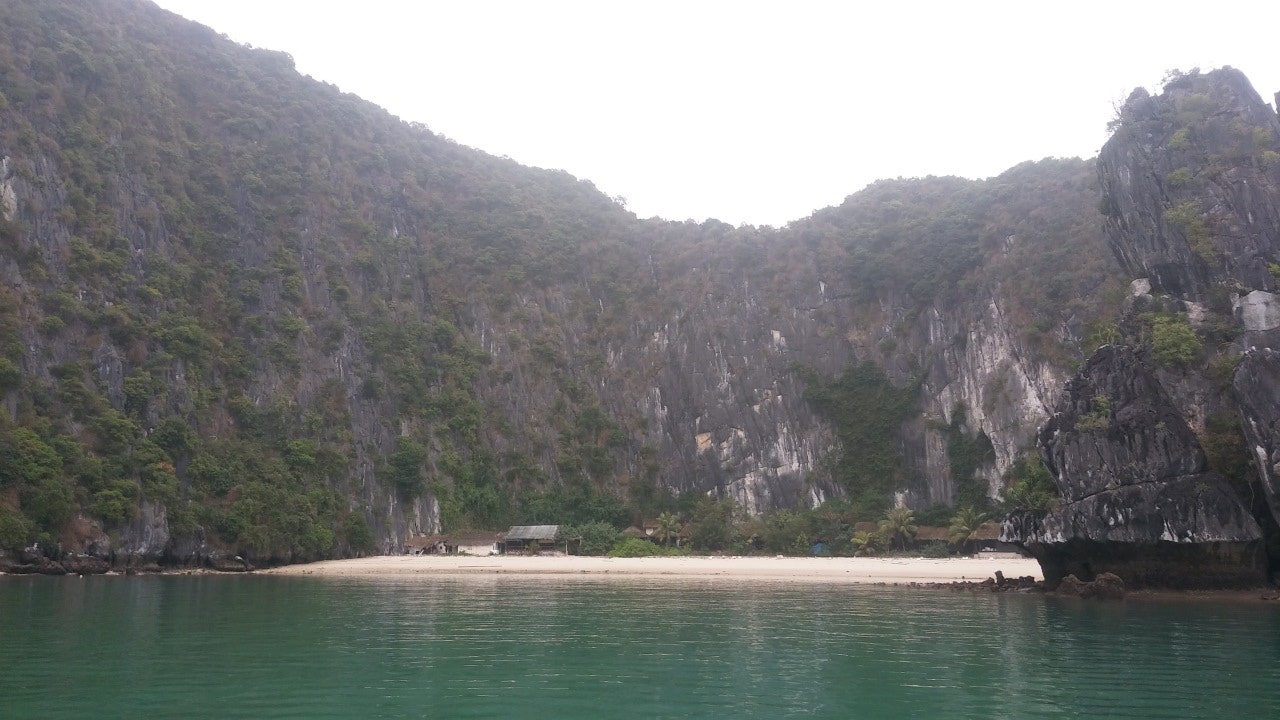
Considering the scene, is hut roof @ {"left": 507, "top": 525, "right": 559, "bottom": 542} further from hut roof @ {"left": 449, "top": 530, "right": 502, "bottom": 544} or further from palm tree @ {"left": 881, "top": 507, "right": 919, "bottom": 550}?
palm tree @ {"left": 881, "top": 507, "right": 919, "bottom": 550}

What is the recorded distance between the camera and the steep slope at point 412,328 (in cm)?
5134

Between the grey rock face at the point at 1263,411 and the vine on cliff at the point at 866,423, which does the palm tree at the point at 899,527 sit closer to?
the vine on cliff at the point at 866,423

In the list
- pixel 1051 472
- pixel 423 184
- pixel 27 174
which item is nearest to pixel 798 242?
pixel 423 184

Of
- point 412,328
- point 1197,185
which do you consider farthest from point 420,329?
point 1197,185

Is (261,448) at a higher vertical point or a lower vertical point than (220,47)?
lower

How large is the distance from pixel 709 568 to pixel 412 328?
3821 cm

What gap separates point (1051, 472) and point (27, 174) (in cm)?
6180

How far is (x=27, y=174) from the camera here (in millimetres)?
56062

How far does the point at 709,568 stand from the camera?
1977 inches

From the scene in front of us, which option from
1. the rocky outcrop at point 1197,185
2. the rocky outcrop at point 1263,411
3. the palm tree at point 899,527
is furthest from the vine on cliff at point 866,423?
the rocky outcrop at point 1263,411

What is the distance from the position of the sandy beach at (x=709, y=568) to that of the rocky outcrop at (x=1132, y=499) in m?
8.40

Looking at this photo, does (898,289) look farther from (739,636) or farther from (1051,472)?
(739,636)

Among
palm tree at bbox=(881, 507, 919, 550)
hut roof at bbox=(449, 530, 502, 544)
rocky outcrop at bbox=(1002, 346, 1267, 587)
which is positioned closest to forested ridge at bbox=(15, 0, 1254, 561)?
hut roof at bbox=(449, 530, 502, 544)

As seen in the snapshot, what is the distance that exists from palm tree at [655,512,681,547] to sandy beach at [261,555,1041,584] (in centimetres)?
736
